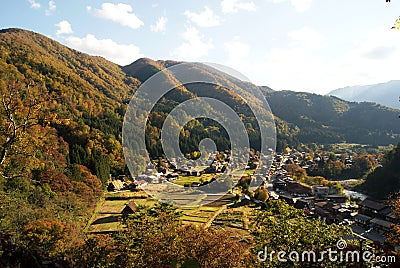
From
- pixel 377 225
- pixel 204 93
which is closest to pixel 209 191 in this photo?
pixel 377 225

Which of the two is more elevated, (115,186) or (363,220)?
(363,220)

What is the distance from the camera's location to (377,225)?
17938 millimetres

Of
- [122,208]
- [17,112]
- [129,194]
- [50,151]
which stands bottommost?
[129,194]

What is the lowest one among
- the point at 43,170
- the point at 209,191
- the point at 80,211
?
the point at 209,191

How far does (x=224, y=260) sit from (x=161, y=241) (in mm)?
1458

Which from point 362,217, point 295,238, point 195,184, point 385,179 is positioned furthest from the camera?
point 195,184

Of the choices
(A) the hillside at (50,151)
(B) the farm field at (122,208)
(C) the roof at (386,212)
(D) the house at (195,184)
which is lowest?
(D) the house at (195,184)

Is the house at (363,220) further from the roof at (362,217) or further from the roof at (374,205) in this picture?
the roof at (374,205)

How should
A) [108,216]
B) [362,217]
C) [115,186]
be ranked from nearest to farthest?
[108,216]
[362,217]
[115,186]

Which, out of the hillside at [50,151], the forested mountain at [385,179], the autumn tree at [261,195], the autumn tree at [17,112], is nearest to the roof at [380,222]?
the autumn tree at [261,195]

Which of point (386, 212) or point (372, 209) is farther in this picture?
point (372, 209)

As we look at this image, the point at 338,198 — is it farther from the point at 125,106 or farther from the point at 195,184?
the point at 125,106

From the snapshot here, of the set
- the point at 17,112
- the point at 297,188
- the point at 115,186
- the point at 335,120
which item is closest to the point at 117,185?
the point at 115,186

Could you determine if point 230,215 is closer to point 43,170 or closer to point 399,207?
point 43,170
